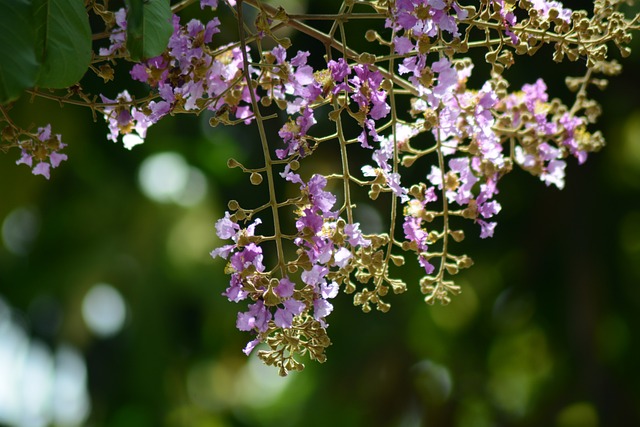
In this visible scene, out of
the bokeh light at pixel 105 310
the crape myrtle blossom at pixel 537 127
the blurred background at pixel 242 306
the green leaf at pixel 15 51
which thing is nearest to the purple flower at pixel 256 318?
the green leaf at pixel 15 51

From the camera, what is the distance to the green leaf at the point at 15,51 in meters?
0.58

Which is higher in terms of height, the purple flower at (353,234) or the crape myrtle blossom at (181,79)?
the crape myrtle blossom at (181,79)

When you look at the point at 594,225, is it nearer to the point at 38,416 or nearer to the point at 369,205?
the point at 369,205

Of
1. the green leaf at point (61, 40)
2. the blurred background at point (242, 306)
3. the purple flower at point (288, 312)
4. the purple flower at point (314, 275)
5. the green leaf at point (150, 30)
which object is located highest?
the blurred background at point (242, 306)

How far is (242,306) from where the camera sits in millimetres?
3889

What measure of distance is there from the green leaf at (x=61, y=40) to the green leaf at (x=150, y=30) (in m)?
0.03

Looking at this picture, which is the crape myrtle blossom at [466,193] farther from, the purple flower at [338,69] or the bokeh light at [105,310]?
the bokeh light at [105,310]

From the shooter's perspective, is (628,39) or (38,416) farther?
(38,416)

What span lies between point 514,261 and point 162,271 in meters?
1.67

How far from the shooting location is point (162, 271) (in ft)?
15.6

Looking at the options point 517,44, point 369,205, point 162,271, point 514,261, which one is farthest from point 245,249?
point 162,271

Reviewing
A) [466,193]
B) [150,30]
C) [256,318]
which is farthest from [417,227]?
[150,30]

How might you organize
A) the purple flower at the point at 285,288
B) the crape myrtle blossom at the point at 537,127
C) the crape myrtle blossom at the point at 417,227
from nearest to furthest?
the purple flower at the point at 285,288 → the crape myrtle blossom at the point at 417,227 → the crape myrtle blossom at the point at 537,127

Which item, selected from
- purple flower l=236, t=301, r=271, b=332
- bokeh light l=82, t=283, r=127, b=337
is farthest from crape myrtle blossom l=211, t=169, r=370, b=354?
bokeh light l=82, t=283, r=127, b=337
